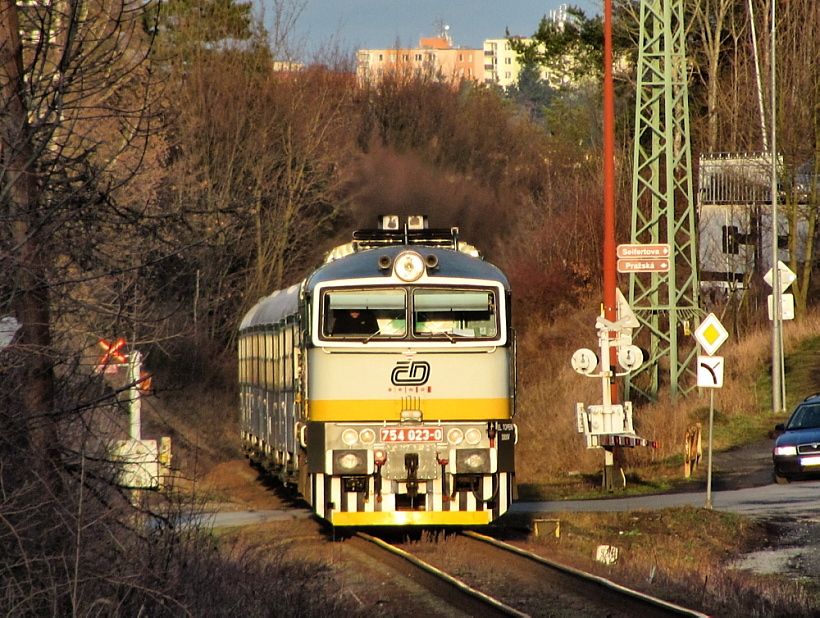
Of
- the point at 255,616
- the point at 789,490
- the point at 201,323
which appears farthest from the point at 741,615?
the point at 201,323

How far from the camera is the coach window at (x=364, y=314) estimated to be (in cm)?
1625

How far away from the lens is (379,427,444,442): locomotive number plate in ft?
52.2

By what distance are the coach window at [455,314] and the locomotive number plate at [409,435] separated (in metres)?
1.05

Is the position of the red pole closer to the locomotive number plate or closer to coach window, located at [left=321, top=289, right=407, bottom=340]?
coach window, located at [left=321, top=289, right=407, bottom=340]

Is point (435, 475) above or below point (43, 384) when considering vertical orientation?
below

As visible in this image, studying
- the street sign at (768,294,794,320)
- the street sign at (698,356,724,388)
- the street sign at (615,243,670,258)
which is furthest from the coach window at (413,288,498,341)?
the street sign at (768,294,794,320)

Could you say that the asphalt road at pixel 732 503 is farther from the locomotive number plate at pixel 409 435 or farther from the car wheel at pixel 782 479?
the locomotive number plate at pixel 409 435

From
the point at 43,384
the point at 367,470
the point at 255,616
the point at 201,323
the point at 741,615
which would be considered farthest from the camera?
the point at 201,323

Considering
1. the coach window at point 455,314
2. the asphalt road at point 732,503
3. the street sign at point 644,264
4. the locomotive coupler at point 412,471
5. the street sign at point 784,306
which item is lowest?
the asphalt road at point 732,503

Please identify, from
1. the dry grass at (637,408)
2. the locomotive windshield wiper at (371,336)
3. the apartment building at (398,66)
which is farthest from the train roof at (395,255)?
the apartment building at (398,66)

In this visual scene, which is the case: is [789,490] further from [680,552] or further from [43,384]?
[43,384]

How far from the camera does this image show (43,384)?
9344mm

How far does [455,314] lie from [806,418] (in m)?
11.3

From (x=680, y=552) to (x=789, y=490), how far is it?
7.47 m
